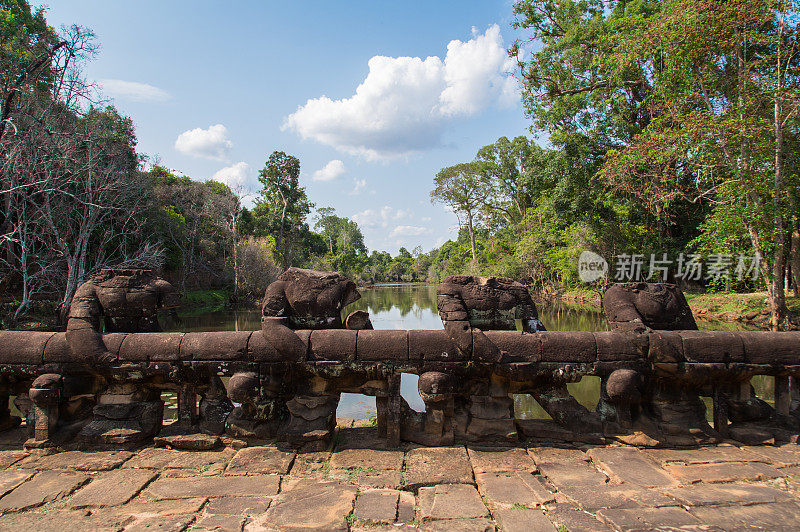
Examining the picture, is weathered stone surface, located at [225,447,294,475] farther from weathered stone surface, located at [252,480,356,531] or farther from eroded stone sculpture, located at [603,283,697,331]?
eroded stone sculpture, located at [603,283,697,331]

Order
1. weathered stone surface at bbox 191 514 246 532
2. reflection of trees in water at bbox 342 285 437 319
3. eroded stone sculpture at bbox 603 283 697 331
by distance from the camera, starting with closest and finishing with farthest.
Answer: weathered stone surface at bbox 191 514 246 532
eroded stone sculpture at bbox 603 283 697 331
reflection of trees in water at bbox 342 285 437 319

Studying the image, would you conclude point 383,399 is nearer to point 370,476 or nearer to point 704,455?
point 370,476

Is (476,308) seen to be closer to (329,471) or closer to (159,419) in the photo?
(329,471)

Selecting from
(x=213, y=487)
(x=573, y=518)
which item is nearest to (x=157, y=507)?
(x=213, y=487)

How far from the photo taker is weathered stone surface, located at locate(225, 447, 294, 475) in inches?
130

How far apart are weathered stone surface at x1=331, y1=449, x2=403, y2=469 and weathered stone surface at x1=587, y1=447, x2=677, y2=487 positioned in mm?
1634

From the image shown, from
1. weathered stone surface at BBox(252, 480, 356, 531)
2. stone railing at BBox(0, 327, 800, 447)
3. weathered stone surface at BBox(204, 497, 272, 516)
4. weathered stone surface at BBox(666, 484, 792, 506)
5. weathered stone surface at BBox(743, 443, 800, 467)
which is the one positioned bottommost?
weathered stone surface at BBox(204, 497, 272, 516)

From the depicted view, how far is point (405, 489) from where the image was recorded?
9.84ft

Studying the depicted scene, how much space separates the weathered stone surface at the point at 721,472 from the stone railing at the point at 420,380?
358 mm

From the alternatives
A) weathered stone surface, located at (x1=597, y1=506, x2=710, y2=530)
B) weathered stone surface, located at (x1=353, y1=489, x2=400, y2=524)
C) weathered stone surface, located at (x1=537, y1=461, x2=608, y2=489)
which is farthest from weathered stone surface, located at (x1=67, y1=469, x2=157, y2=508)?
weathered stone surface, located at (x1=597, y1=506, x2=710, y2=530)

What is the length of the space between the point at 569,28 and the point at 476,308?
Answer: 1880cm

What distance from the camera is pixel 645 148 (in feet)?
39.3

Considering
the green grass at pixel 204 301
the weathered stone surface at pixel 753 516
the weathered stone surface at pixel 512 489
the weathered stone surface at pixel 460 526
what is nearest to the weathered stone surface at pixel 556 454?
the weathered stone surface at pixel 512 489

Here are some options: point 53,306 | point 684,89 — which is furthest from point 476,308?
point 53,306
